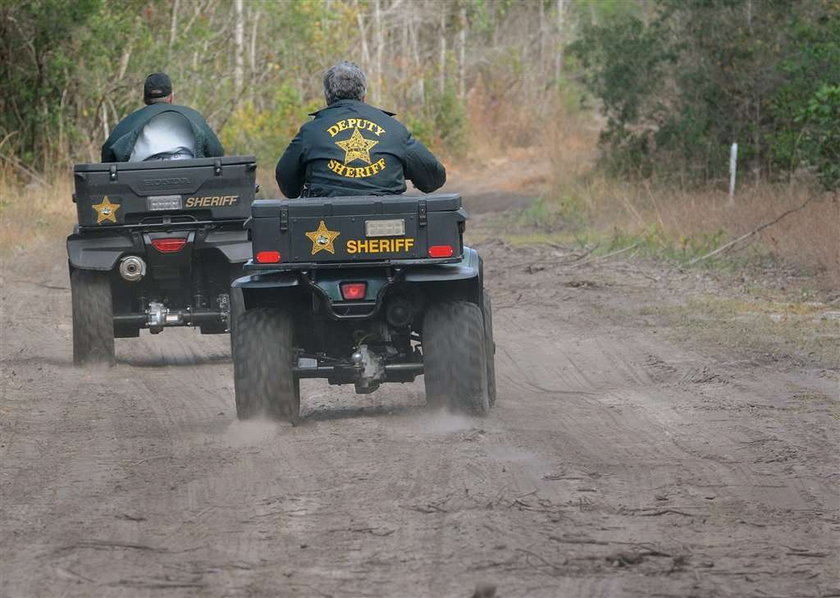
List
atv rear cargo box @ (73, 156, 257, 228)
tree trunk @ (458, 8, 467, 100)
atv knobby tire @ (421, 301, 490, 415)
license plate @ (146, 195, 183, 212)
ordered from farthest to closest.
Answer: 1. tree trunk @ (458, 8, 467, 100)
2. license plate @ (146, 195, 183, 212)
3. atv rear cargo box @ (73, 156, 257, 228)
4. atv knobby tire @ (421, 301, 490, 415)

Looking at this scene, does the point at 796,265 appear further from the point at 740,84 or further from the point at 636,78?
the point at 636,78

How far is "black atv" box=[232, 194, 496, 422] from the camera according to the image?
739 cm

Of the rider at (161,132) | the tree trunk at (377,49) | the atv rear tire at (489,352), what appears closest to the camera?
the atv rear tire at (489,352)

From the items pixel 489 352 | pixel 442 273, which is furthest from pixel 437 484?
pixel 489 352

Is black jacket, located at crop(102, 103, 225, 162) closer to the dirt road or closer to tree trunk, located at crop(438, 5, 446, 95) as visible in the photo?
the dirt road

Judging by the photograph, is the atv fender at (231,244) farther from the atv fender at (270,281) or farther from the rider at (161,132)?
the atv fender at (270,281)

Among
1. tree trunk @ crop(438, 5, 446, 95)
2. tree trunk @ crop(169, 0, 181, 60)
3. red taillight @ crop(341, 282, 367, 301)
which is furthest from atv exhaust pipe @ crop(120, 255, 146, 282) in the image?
tree trunk @ crop(438, 5, 446, 95)

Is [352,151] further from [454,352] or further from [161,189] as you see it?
[161,189]

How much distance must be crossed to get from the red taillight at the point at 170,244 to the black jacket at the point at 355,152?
2.64 m

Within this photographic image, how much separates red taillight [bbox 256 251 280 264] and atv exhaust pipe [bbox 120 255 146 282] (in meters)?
3.11

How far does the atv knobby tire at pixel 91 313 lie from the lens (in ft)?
34.5

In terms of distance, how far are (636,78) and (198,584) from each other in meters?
20.3

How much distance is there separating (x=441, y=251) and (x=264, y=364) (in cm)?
114

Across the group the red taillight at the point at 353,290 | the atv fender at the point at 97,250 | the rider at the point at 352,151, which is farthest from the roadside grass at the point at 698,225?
the red taillight at the point at 353,290
